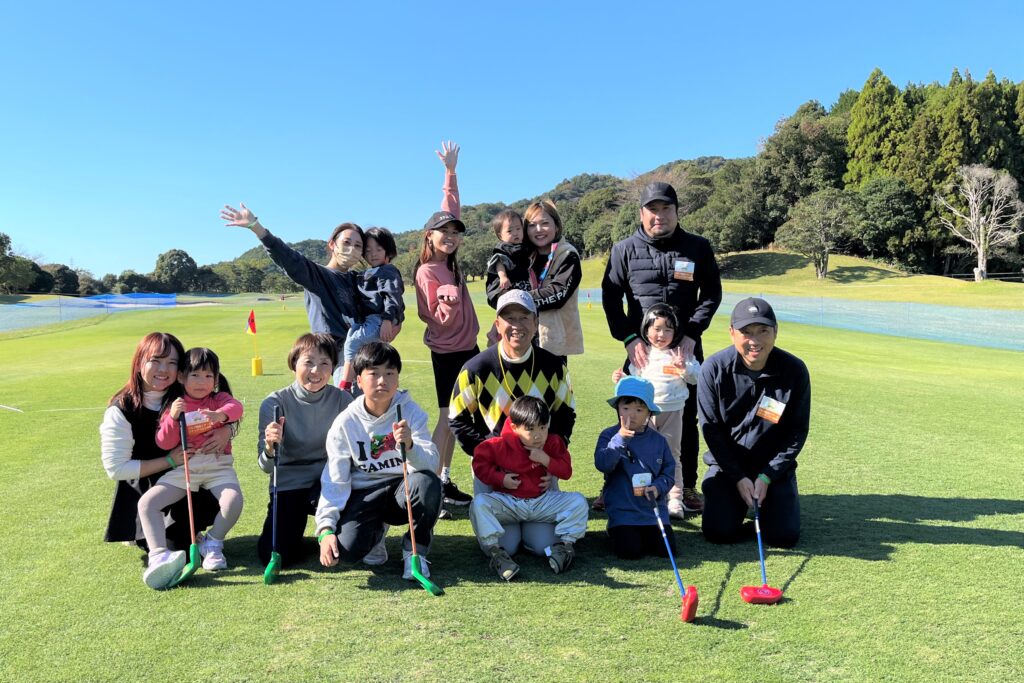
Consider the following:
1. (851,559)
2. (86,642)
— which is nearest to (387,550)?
(86,642)

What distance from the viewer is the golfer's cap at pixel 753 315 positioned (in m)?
3.66

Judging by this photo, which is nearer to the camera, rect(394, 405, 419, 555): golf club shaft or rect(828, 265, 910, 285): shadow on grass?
rect(394, 405, 419, 555): golf club shaft

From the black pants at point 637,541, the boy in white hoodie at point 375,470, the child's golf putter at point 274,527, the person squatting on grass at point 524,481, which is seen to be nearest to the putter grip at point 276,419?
the child's golf putter at point 274,527

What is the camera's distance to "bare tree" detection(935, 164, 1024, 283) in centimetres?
4281

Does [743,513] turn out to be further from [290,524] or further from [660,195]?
[290,524]

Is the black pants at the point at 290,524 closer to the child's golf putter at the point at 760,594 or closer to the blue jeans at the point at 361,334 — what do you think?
the blue jeans at the point at 361,334

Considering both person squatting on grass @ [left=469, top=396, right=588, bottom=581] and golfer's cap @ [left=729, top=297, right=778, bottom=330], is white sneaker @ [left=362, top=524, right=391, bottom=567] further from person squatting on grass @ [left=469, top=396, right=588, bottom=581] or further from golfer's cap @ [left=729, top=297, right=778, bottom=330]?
golfer's cap @ [left=729, top=297, right=778, bottom=330]

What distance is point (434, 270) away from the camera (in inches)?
177

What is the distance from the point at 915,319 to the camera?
21.0 meters

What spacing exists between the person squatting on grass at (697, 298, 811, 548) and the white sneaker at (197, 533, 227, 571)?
2.69 meters

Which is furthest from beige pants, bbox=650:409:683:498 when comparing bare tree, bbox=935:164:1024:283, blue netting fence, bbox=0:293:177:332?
bare tree, bbox=935:164:1024:283

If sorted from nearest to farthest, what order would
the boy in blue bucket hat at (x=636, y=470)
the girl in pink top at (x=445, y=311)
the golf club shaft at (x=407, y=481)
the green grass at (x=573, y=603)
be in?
the green grass at (x=573, y=603) → the golf club shaft at (x=407, y=481) → the boy in blue bucket hat at (x=636, y=470) → the girl in pink top at (x=445, y=311)

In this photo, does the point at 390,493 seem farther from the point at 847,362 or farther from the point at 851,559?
the point at 847,362

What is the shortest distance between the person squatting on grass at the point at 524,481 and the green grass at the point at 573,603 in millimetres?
192
